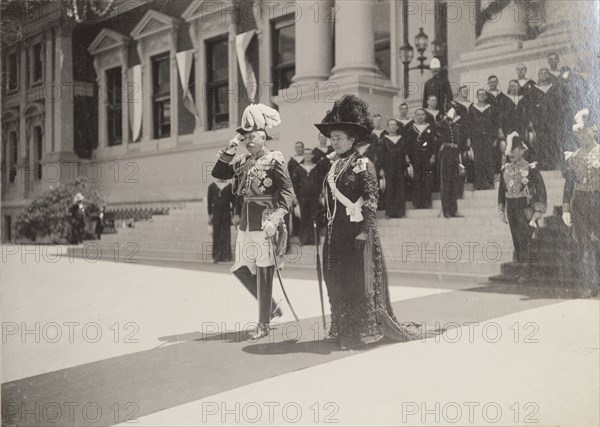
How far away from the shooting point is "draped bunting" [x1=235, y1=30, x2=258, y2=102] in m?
3.95

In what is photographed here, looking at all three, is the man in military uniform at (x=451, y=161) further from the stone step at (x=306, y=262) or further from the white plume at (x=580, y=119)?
the white plume at (x=580, y=119)

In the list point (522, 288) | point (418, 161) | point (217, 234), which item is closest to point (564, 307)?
point (522, 288)

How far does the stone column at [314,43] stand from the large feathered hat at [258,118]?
2.96ft

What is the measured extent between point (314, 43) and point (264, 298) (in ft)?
7.18

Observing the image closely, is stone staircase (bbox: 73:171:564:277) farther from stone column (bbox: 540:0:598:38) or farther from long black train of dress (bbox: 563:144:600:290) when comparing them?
stone column (bbox: 540:0:598:38)

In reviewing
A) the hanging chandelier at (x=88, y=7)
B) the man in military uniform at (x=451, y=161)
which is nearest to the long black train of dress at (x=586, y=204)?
the man in military uniform at (x=451, y=161)

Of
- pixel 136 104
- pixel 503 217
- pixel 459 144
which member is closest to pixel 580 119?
pixel 503 217

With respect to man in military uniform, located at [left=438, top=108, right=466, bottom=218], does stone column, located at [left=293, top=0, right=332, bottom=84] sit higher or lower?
higher

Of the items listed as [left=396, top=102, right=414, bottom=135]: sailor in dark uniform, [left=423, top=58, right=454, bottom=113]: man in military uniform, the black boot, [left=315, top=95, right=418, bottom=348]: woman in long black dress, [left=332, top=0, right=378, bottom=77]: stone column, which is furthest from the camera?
[left=423, top=58, right=454, bottom=113]: man in military uniform

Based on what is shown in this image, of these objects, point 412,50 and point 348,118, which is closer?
point 348,118

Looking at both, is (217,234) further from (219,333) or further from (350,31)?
(350,31)

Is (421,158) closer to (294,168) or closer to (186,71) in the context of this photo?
(294,168)

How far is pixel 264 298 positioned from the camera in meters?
3.55

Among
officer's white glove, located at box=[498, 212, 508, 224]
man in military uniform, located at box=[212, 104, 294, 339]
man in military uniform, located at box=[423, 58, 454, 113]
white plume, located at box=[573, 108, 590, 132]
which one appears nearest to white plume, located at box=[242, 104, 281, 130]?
man in military uniform, located at box=[212, 104, 294, 339]
